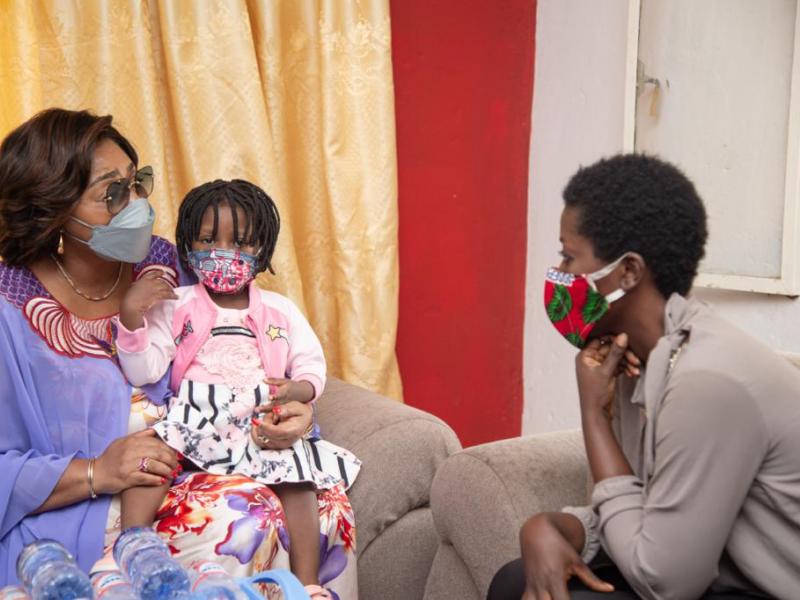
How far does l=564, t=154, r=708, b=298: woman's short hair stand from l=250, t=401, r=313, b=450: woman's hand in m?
0.72

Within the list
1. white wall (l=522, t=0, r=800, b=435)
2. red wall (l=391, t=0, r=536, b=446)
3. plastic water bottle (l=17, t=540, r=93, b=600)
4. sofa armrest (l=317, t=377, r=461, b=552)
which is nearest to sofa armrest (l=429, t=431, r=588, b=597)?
sofa armrest (l=317, t=377, r=461, b=552)

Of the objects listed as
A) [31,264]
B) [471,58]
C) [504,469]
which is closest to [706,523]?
[504,469]

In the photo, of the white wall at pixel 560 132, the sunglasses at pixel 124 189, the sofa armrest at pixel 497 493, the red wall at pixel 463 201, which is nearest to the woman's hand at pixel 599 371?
the sofa armrest at pixel 497 493

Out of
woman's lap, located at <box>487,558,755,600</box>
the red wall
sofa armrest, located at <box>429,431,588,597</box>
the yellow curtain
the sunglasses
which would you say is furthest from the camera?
the red wall

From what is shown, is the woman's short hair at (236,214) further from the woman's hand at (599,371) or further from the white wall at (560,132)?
the white wall at (560,132)

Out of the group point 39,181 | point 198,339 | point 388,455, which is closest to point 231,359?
point 198,339

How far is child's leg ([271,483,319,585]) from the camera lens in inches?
67.3

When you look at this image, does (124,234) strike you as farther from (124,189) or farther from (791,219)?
(791,219)

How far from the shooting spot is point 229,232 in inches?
72.4

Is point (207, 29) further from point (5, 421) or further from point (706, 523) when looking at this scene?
point (706, 523)

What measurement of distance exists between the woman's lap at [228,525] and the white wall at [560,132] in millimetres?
1363

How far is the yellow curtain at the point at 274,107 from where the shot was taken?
2213mm

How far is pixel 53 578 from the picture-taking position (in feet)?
3.64

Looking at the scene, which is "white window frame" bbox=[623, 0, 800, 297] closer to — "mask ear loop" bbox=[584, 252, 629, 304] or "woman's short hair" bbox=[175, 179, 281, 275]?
"mask ear loop" bbox=[584, 252, 629, 304]
